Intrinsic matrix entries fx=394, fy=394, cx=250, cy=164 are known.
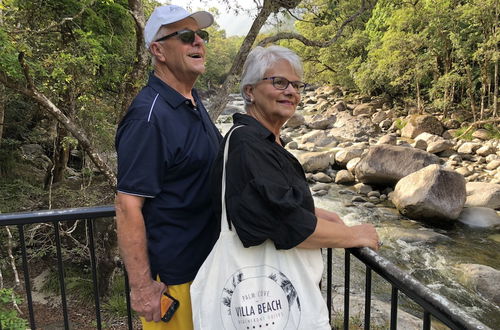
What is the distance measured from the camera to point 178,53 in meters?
1.81

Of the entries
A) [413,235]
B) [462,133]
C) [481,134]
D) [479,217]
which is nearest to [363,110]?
[462,133]

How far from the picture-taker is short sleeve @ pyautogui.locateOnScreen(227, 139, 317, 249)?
1.29m

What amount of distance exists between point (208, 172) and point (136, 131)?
35cm

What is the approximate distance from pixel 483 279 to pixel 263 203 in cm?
739

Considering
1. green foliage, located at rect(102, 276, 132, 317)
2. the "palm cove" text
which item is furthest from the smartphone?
green foliage, located at rect(102, 276, 132, 317)

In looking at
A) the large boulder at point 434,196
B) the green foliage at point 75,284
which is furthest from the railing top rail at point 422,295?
the large boulder at point 434,196

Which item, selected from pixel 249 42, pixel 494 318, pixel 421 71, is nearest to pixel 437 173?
pixel 494 318

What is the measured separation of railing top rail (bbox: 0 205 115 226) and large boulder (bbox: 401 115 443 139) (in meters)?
17.7

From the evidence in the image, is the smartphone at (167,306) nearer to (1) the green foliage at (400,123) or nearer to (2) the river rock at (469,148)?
(2) the river rock at (469,148)

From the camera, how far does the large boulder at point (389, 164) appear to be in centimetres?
1215

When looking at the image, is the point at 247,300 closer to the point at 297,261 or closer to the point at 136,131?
the point at 297,261

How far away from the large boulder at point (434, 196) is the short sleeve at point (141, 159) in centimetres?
958

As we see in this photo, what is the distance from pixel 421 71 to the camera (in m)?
17.1

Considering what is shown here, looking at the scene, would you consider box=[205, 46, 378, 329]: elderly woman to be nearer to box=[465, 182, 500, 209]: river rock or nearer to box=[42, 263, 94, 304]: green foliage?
box=[42, 263, 94, 304]: green foliage
